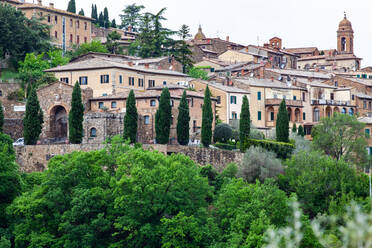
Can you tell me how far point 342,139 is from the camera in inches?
2665

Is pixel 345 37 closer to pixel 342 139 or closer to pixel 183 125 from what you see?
pixel 342 139

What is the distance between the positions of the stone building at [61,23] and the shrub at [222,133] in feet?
141

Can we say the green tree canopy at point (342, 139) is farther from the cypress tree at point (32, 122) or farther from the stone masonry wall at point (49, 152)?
the cypress tree at point (32, 122)

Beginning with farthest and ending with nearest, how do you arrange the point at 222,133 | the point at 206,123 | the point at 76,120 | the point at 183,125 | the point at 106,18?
the point at 106,18
the point at 222,133
the point at 206,123
the point at 183,125
the point at 76,120

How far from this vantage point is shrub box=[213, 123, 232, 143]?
6475 centimetres

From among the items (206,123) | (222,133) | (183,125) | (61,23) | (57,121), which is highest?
(61,23)

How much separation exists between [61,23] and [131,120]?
52145 mm

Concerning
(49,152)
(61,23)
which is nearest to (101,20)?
(61,23)

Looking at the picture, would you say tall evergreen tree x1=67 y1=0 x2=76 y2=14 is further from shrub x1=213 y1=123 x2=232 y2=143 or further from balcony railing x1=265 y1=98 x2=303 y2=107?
shrub x1=213 y1=123 x2=232 y2=143

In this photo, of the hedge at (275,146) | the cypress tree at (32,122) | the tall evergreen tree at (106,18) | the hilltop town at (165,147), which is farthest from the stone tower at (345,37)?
the cypress tree at (32,122)

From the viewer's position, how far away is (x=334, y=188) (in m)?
51.8

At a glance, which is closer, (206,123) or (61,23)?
(206,123)

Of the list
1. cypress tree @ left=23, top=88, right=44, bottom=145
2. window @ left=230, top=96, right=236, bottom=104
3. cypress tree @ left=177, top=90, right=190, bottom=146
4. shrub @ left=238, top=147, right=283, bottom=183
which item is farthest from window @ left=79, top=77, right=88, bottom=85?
shrub @ left=238, top=147, right=283, bottom=183

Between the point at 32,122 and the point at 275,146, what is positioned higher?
the point at 32,122
